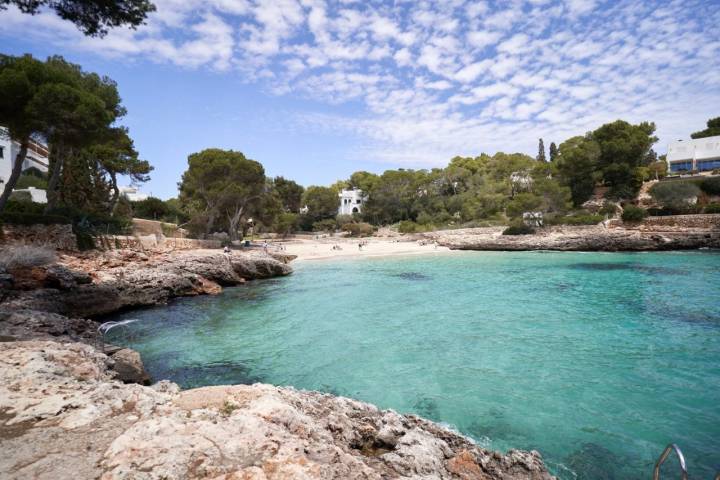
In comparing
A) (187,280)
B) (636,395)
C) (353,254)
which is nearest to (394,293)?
(187,280)

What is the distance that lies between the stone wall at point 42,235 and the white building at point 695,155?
72.8 metres

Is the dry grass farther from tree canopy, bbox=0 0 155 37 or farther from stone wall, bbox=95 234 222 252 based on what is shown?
tree canopy, bbox=0 0 155 37

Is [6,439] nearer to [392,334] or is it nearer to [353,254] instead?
[392,334]

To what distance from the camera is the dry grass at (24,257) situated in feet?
40.7

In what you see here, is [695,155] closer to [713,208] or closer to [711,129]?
[711,129]

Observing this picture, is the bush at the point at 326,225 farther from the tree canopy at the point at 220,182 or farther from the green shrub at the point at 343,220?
the tree canopy at the point at 220,182

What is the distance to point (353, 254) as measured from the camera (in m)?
36.6

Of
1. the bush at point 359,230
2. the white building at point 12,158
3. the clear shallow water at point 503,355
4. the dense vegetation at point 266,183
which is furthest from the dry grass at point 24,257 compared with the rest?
the bush at point 359,230

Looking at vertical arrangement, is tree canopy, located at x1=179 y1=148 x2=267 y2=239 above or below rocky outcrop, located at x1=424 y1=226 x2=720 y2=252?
above

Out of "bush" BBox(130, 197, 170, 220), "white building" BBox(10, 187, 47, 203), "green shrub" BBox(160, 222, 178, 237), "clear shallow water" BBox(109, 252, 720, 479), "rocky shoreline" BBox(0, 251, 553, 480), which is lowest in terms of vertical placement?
"clear shallow water" BBox(109, 252, 720, 479)

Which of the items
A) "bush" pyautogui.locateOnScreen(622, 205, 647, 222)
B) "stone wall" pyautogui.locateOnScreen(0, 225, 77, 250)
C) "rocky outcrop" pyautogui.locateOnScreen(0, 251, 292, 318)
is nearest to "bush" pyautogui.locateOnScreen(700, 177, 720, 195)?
"bush" pyautogui.locateOnScreen(622, 205, 647, 222)

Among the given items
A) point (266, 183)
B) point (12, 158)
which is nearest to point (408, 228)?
point (266, 183)

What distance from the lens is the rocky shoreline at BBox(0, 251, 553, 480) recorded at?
2.89 metres

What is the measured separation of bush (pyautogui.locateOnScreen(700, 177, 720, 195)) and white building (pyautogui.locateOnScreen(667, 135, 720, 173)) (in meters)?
12.3
